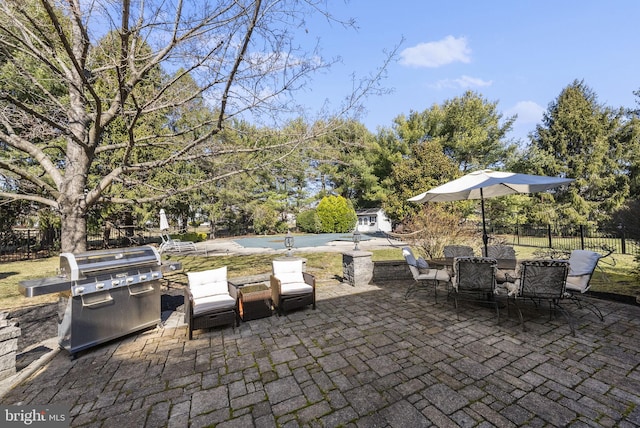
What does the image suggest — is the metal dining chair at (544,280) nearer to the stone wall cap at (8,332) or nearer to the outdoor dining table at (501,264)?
the outdoor dining table at (501,264)

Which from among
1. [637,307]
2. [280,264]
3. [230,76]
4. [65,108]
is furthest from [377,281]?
[65,108]

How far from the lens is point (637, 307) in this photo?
4.36m

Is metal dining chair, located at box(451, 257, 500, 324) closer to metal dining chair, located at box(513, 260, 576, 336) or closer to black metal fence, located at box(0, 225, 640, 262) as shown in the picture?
metal dining chair, located at box(513, 260, 576, 336)

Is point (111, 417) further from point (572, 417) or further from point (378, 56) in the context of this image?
point (378, 56)

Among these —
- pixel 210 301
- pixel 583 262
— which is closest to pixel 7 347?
pixel 210 301

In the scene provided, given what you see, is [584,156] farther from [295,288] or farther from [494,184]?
[295,288]

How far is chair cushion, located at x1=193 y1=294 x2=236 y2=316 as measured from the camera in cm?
374

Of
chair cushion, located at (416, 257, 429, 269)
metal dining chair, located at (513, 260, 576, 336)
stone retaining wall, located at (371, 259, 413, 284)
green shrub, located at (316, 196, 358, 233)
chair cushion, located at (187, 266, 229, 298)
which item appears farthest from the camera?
green shrub, located at (316, 196, 358, 233)

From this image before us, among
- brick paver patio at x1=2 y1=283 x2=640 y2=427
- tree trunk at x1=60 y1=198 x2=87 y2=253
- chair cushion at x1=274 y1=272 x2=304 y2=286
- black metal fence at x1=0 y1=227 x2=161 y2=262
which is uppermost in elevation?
tree trunk at x1=60 y1=198 x2=87 y2=253

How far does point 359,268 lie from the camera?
20.5 ft

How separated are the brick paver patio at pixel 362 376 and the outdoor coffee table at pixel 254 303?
18cm

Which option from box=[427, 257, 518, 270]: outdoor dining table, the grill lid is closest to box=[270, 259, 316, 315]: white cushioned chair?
the grill lid

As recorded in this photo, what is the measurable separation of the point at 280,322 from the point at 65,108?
15.3 feet

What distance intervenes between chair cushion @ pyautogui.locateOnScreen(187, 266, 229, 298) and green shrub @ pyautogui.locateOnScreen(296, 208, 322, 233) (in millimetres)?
20497
